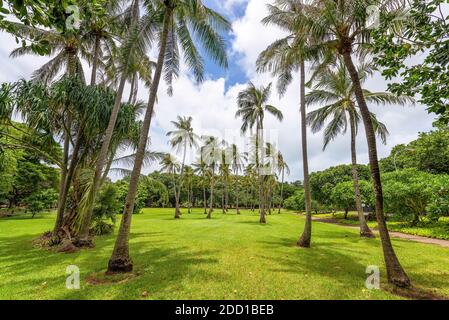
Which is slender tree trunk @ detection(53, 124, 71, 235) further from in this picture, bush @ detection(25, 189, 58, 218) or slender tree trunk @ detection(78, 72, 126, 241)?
bush @ detection(25, 189, 58, 218)

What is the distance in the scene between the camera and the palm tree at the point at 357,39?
18.7 ft

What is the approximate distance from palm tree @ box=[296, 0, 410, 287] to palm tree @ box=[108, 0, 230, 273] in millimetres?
3097

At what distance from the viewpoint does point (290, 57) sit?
9109mm

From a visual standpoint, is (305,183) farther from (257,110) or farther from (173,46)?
(257,110)

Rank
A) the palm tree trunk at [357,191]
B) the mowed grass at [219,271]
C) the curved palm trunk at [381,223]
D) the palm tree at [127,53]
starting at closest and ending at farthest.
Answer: the mowed grass at [219,271] < the curved palm trunk at [381,223] < the palm tree at [127,53] < the palm tree trunk at [357,191]

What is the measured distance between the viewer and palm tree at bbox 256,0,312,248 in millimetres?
9141

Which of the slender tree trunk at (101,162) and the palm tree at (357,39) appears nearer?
the palm tree at (357,39)

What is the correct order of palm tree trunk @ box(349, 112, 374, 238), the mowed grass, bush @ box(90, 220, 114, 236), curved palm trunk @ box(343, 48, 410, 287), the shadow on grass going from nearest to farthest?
the mowed grass, the shadow on grass, curved palm trunk @ box(343, 48, 410, 287), bush @ box(90, 220, 114, 236), palm tree trunk @ box(349, 112, 374, 238)

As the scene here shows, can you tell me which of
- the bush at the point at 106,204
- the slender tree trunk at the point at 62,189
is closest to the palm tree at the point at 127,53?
the slender tree trunk at the point at 62,189

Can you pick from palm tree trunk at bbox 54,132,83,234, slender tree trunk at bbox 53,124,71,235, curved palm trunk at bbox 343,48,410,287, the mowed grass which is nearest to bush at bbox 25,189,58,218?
the mowed grass

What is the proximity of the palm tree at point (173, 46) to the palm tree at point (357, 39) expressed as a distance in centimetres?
310

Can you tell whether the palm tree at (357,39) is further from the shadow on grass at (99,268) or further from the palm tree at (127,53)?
the palm tree at (127,53)

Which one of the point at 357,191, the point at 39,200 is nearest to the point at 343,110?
the point at 357,191
